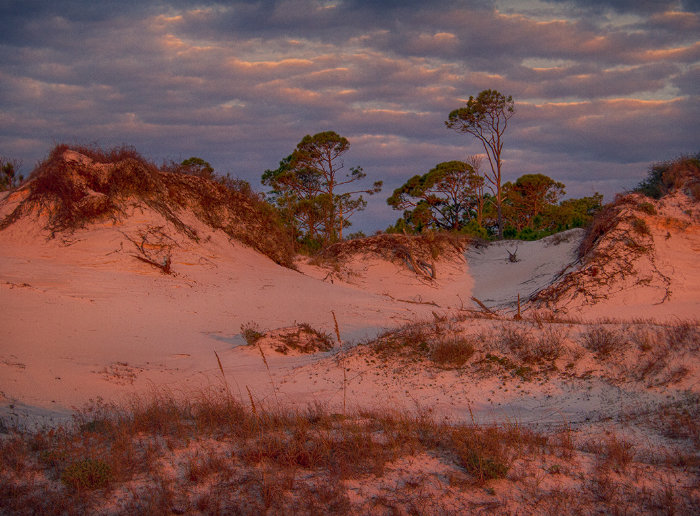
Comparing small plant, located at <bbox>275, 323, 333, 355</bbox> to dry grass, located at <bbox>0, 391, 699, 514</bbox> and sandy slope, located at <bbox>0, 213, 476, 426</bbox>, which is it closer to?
sandy slope, located at <bbox>0, 213, 476, 426</bbox>

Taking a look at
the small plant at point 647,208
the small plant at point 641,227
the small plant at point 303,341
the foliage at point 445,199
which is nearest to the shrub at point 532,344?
the small plant at point 303,341

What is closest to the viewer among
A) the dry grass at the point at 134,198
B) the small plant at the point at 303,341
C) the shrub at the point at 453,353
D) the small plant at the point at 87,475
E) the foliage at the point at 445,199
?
the small plant at the point at 87,475

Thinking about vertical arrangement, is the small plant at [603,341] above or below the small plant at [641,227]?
below

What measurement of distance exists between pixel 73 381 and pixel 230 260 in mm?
9963

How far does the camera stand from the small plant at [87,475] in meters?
4.06

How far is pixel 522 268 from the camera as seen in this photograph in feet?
80.8

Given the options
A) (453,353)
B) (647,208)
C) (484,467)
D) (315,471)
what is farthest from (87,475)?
(647,208)

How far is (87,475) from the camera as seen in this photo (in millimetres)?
4094

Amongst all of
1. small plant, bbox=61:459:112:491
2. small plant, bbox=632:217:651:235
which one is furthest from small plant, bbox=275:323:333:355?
small plant, bbox=632:217:651:235

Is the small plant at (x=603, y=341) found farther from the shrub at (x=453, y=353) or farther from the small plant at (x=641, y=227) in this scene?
the small plant at (x=641, y=227)

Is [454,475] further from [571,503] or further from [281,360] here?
[281,360]

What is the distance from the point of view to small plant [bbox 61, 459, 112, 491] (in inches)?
160

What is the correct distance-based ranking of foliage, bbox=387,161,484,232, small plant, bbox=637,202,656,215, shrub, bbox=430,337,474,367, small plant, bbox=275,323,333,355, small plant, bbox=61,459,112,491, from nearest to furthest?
small plant, bbox=61,459,112,491 < shrub, bbox=430,337,474,367 < small plant, bbox=275,323,333,355 < small plant, bbox=637,202,656,215 < foliage, bbox=387,161,484,232

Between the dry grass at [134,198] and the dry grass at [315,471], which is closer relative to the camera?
the dry grass at [315,471]
